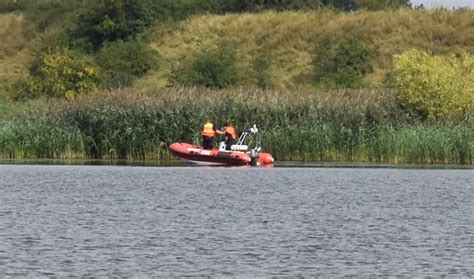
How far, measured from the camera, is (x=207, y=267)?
22.2 metres

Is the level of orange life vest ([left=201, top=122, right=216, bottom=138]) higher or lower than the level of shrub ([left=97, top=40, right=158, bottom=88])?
lower

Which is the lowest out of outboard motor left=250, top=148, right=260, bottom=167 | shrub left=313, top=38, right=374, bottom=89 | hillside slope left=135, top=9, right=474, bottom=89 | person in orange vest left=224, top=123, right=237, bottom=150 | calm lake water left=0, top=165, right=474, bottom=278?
calm lake water left=0, top=165, right=474, bottom=278

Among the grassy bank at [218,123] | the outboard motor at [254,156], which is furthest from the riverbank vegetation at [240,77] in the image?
the outboard motor at [254,156]

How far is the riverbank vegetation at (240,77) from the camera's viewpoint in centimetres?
5019

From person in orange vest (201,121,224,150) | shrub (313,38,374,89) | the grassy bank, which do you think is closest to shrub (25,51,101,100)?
shrub (313,38,374,89)

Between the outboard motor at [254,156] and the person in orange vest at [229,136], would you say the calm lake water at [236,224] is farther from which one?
the person in orange vest at [229,136]

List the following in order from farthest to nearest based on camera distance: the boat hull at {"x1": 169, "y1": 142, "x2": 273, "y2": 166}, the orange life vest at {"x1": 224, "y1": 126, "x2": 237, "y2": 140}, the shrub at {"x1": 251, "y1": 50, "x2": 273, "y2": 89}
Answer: the shrub at {"x1": 251, "y1": 50, "x2": 273, "y2": 89} < the orange life vest at {"x1": 224, "y1": 126, "x2": 237, "y2": 140} < the boat hull at {"x1": 169, "y1": 142, "x2": 273, "y2": 166}

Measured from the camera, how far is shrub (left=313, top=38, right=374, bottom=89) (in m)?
77.0

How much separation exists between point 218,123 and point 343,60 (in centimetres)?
2738

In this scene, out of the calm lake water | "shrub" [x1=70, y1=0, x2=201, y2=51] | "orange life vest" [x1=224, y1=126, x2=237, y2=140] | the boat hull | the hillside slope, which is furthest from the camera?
"shrub" [x1=70, y1=0, x2=201, y2=51]

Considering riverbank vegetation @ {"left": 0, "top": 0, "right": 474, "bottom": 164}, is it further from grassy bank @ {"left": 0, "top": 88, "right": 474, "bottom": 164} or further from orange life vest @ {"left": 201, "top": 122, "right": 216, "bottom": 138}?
orange life vest @ {"left": 201, "top": 122, "right": 216, "bottom": 138}

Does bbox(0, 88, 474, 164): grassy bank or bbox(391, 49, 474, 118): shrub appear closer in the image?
bbox(0, 88, 474, 164): grassy bank

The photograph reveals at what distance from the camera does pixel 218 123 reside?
2045 inches

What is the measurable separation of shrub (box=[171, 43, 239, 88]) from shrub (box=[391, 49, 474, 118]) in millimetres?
20645
